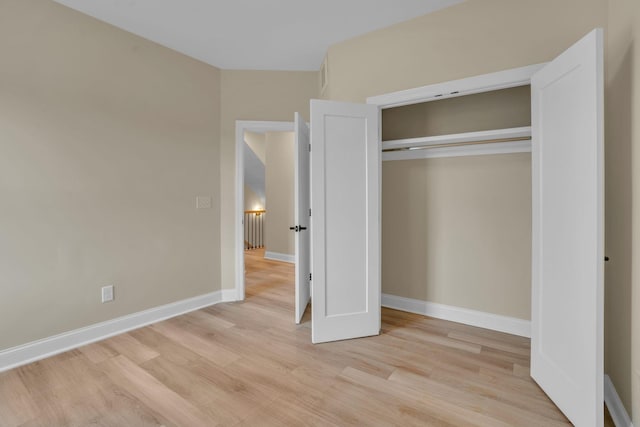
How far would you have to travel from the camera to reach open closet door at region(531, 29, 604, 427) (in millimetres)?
1450

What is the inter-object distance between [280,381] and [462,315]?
1913mm

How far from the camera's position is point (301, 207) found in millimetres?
3053

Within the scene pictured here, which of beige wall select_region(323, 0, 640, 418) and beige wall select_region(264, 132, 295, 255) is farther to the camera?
beige wall select_region(264, 132, 295, 255)

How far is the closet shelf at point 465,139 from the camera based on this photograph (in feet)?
8.16

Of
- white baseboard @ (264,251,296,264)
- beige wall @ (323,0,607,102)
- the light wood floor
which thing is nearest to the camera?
the light wood floor

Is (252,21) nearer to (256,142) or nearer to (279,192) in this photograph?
(279,192)

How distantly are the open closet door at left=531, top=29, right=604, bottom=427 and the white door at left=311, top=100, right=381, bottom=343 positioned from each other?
116cm

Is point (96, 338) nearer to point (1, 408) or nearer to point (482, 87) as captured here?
point (1, 408)

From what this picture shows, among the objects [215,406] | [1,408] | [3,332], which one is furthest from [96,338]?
[215,406]

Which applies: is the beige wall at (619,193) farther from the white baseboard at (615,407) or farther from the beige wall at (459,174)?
the beige wall at (459,174)

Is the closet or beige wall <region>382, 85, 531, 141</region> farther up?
beige wall <region>382, 85, 531, 141</region>

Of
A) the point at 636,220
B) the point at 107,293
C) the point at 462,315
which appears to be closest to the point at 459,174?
the point at 462,315

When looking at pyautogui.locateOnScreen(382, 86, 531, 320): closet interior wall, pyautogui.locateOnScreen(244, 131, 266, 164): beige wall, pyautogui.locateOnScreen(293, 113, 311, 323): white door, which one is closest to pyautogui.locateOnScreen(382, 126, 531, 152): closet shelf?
pyautogui.locateOnScreen(382, 86, 531, 320): closet interior wall

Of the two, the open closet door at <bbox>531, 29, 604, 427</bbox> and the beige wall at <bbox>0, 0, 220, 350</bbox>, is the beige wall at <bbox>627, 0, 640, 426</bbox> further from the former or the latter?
the beige wall at <bbox>0, 0, 220, 350</bbox>
